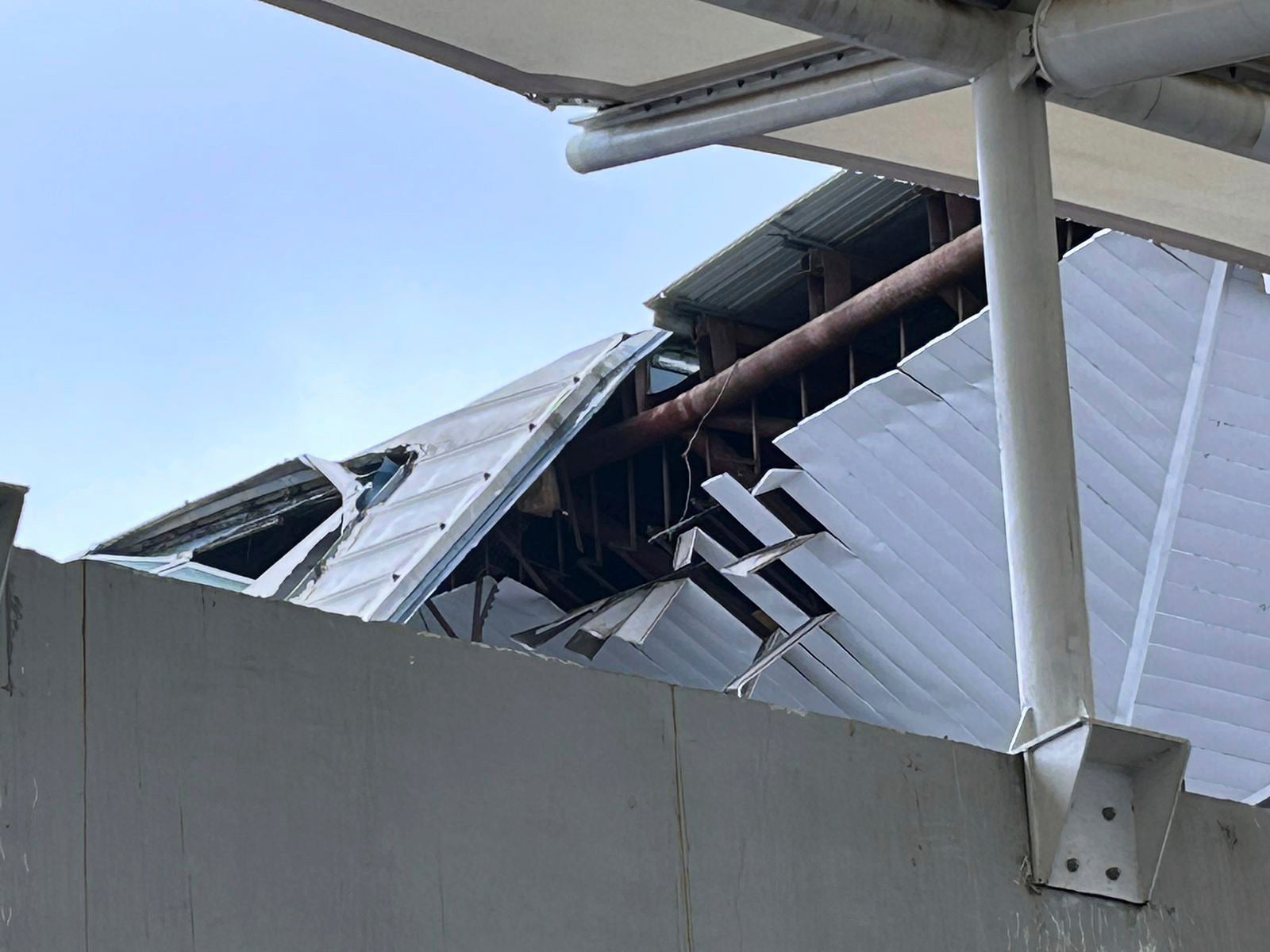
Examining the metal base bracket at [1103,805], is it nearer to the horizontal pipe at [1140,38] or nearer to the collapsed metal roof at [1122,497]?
the horizontal pipe at [1140,38]

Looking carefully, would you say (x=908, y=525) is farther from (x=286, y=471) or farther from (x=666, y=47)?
(x=666, y=47)

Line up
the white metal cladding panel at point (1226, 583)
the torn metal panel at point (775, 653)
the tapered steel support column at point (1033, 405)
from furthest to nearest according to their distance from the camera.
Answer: the torn metal panel at point (775, 653) < the white metal cladding panel at point (1226, 583) < the tapered steel support column at point (1033, 405)

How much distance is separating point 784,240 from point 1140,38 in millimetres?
14729

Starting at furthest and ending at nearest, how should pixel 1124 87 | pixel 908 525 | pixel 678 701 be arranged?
pixel 908 525, pixel 1124 87, pixel 678 701

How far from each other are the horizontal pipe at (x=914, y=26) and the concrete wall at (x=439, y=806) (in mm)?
2034

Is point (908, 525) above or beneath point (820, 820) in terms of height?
above

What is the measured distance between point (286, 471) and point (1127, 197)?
1476cm

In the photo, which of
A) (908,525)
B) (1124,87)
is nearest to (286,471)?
(908,525)

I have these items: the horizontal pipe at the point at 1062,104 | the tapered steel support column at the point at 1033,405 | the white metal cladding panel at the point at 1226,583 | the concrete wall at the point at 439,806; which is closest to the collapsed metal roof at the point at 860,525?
the white metal cladding panel at the point at 1226,583

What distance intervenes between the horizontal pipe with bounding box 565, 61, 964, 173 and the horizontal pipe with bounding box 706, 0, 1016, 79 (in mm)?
189

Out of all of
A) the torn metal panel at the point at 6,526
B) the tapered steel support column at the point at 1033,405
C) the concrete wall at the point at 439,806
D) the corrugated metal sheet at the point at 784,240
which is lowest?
the concrete wall at the point at 439,806

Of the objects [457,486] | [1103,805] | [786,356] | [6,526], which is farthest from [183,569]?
[6,526]

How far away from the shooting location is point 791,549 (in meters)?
17.6

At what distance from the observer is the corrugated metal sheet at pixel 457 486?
1903cm
